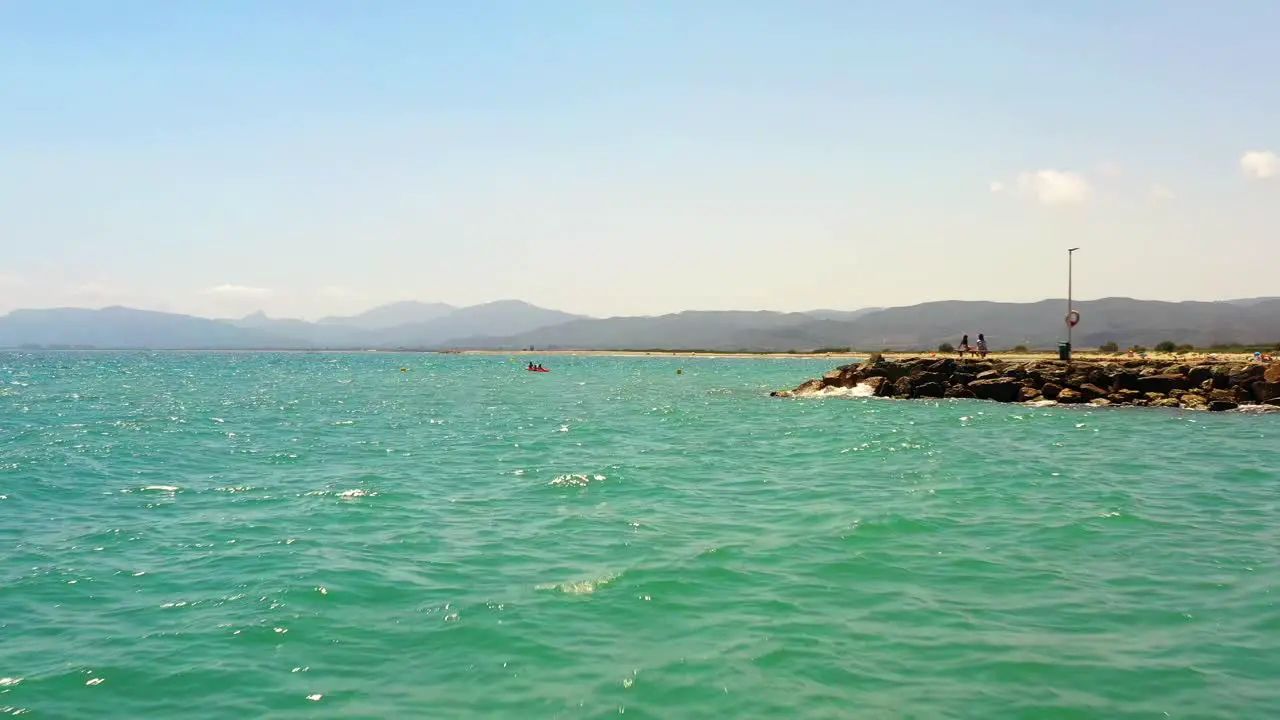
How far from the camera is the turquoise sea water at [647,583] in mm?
8758

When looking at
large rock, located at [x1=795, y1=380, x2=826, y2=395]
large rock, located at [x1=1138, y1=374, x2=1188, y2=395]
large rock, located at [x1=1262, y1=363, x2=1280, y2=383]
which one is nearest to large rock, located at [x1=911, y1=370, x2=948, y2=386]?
large rock, located at [x1=795, y1=380, x2=826, y2=395]

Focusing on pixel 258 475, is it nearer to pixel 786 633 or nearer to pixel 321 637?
pixel 321 637

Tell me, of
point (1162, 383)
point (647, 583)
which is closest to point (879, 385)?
point (1162, 383)

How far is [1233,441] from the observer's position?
29.1 metres

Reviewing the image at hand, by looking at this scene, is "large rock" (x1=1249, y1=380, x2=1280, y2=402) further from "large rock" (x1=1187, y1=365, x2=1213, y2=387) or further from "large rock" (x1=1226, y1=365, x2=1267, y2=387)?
"large rock" (x1=1187, y1=365, x2=1213, y2=387)

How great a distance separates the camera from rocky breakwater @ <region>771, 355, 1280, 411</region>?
41.4 meters

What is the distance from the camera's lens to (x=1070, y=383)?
4634 centimetres

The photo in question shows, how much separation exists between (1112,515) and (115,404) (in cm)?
5596

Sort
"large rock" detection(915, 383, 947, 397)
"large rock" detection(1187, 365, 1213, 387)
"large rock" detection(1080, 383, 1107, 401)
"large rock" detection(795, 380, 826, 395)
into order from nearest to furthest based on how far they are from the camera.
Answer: "large rock" detection(1187, 365, 1213, 387)
"large rock" detection(1080, 383, 1107, 401)
"large rock" detection(915, 383, 947, 397)
"large rock" detection(795, 380, 826, 395)

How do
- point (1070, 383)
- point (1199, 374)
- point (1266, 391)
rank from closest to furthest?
point (1266, 391) < point (1199, 374) < point (1070, 383)

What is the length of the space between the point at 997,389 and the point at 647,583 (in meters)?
41.6

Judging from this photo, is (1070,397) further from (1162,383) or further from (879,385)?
(879,385)

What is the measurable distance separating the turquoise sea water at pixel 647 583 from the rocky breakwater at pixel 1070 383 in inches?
656

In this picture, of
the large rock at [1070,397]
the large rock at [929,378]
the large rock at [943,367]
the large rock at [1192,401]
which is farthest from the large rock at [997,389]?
the large rock at [1192,401]
